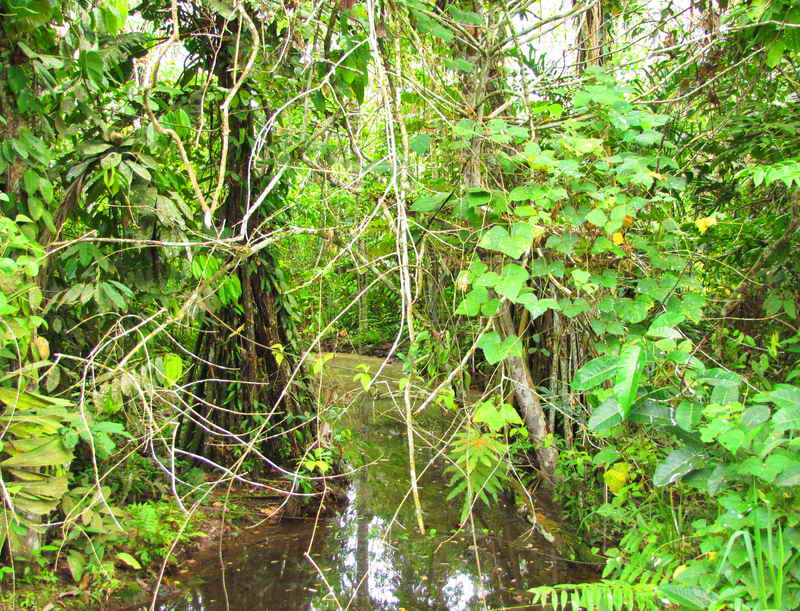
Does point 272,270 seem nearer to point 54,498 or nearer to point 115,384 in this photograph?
point 115,384

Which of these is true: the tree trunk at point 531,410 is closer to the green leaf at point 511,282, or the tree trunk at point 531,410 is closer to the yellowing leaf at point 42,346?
the green leaf at point 511,282

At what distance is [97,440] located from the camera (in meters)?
2.86

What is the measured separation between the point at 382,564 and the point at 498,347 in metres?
2.14

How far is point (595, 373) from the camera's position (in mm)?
2047

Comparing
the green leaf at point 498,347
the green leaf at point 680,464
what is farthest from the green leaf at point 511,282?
the green leaf at point 680,464

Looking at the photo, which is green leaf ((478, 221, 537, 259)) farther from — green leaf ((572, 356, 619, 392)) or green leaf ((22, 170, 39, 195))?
green leaf ((22, 170, 39, 195))

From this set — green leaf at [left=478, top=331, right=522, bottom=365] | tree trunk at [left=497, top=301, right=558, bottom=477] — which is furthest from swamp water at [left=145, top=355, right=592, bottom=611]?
green leaf at [left=478, top=331, right=522, bottom=365]

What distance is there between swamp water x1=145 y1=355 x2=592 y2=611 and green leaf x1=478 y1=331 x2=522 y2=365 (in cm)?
127

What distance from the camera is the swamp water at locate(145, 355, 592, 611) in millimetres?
3494

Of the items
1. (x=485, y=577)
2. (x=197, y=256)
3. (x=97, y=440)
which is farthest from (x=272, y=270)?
(x=485, y=577)

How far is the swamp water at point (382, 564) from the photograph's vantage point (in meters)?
3.49

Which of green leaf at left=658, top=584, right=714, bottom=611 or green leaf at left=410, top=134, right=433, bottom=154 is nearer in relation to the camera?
green leaf at left=658, top=584, right=714, bottom=611

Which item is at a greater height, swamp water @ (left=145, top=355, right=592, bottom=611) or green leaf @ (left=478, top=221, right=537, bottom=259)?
green leaf @ (left=478, top=221, right=537, bottom=259)

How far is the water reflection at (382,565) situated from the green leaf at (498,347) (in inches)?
51.6
